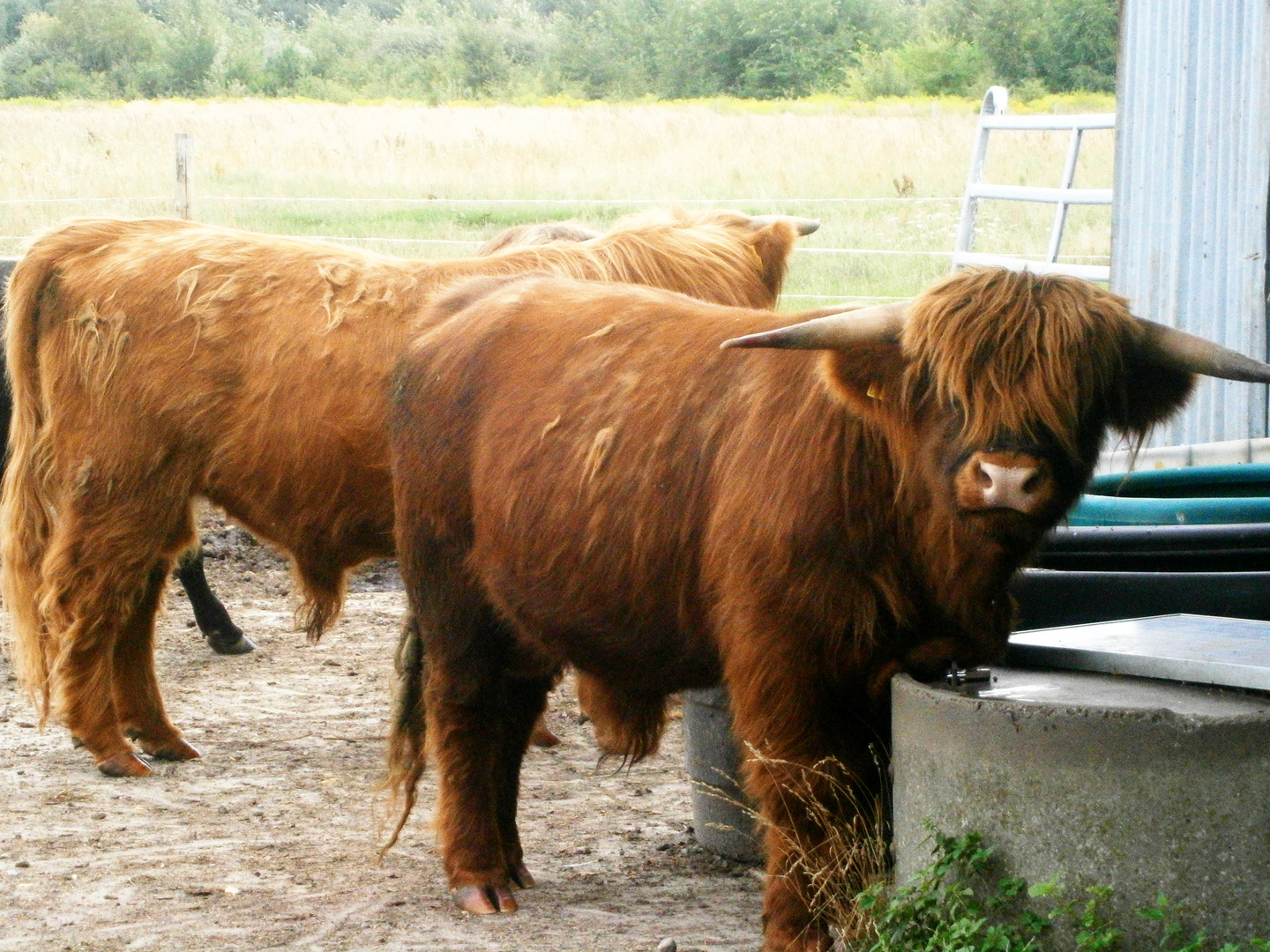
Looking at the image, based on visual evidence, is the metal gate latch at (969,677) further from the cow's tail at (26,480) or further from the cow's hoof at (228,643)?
the cow's hoof at (228,643)

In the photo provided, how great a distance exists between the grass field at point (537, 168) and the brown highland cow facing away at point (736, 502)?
11.1 m

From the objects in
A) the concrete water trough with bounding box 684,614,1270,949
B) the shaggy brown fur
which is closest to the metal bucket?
the concrete water trough with bounding box 684,614,1270,949

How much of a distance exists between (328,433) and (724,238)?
1761 millimetres

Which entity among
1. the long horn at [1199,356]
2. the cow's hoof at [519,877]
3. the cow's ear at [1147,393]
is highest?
the long horn at [1199,356]

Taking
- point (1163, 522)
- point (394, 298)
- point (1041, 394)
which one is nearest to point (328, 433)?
point (394, 298)

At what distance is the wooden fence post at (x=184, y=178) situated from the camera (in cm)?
1259

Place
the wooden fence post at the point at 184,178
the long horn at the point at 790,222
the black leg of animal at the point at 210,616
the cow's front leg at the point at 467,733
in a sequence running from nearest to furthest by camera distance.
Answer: the cow's front leg at the point at 467,733, the long horn at the point at 790,222, the black leg of animal at the point at 210,616, the wooden fence post at the point at 184,178

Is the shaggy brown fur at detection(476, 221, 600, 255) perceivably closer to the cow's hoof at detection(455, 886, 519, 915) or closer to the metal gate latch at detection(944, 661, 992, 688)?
the cow's hoof at detection(455, 886, 519, 915)

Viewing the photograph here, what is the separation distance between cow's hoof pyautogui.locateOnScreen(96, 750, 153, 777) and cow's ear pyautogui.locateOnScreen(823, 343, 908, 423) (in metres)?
3.18

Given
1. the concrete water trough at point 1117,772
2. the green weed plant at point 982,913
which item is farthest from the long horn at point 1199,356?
the green weed plant at point 982,913

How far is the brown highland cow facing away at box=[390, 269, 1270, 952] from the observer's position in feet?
8.29

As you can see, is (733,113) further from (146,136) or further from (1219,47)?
(1219,47)

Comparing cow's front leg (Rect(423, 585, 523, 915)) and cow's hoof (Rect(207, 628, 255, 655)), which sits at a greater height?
cow's front leg (Rect(423, 585, 523, 915))

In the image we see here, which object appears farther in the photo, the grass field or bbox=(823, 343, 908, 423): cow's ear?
the grass field
